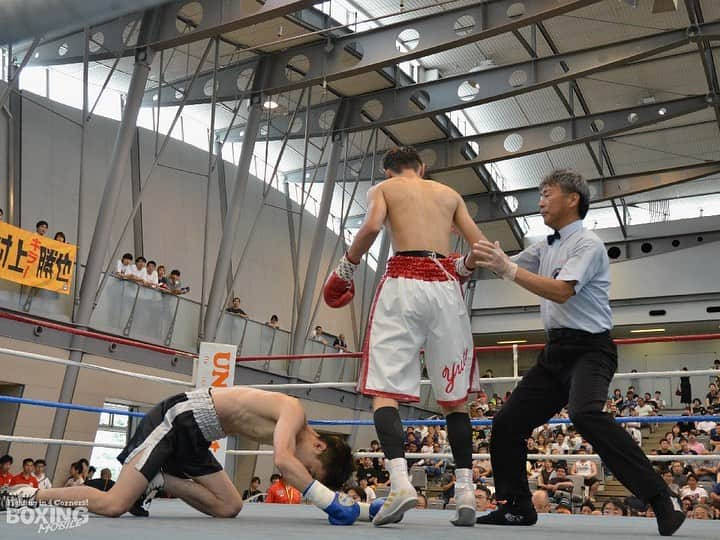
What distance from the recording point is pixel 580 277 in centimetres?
251

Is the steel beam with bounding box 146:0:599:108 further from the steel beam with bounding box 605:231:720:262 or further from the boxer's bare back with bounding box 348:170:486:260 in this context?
the steel beam with bounding box 605:231:720:262

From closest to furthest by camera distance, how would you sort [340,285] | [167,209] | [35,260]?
[340,285] → [35,260] → [167,209]

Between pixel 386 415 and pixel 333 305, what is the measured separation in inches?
22.6

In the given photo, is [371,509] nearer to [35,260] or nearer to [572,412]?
[572,412]

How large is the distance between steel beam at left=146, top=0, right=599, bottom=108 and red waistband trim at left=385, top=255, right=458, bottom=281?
7762 millimetres

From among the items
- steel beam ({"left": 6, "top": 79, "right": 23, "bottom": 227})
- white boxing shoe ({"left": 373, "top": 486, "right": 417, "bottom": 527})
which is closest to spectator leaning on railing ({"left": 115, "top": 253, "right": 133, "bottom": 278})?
steel beam ({"left": 6, "top": 79, "right": 23, "bottom": 227})

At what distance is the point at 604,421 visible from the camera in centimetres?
242

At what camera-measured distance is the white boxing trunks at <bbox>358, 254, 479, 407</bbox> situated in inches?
104

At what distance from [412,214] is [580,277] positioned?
0.65 m

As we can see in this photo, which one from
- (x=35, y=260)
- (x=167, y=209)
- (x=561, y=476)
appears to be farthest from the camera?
(x=167, y=209)

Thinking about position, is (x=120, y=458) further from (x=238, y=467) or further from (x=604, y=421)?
(x=238, y=467)

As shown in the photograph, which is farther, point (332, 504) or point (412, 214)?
point (412, 214)

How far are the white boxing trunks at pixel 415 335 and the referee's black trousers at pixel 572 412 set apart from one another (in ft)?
0.74

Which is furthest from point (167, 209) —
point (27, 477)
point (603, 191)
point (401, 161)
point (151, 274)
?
point (401, 161)
